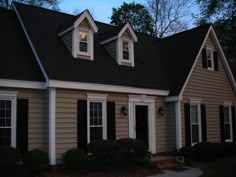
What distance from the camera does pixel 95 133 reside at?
42.6ft

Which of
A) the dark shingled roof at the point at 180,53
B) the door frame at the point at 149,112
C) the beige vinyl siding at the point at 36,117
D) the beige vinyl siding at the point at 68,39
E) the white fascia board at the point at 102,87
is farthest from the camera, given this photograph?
the dark shingled roof at the point at 180,53

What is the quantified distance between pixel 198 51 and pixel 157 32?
17.3 m

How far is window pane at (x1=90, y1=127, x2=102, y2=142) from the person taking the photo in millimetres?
12861

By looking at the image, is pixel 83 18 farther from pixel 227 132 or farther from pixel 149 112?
→ pixel 227 132

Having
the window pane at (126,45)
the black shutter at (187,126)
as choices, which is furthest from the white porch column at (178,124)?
the window pane at (126,45)

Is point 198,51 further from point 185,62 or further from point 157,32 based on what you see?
point 157,32

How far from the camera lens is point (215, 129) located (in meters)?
17.8

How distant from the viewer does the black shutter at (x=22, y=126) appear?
1116cm

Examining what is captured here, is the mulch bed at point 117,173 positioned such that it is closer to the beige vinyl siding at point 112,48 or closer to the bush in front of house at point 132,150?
the bush in front of house at point 132,150

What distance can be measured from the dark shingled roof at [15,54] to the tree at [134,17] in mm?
20803

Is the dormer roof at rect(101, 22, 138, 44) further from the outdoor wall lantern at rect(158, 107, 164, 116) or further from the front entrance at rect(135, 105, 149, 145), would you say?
the outdoor wall lantern at rect(158, 107, 164, 116)

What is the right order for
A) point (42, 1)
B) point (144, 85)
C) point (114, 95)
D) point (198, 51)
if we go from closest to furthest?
point (114, 95), point (144, 85), point (198, 51), point (42, 1)

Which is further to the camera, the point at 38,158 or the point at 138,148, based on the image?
the point at 138,148

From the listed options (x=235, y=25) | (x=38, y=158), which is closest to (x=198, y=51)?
(x=235, y=25)
